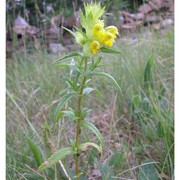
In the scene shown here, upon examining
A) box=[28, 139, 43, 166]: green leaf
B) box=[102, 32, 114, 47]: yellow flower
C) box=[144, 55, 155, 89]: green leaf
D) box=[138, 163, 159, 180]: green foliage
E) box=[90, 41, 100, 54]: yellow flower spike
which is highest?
box=[102, 32, 114, 47]: yellow flower

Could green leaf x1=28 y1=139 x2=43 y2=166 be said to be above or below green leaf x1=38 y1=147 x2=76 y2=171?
below

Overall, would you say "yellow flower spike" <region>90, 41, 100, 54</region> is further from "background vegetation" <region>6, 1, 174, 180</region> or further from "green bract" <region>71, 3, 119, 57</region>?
"background vegetation" <region>6, 1, 174, 180</region>

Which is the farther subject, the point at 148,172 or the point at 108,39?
the point at 148,172

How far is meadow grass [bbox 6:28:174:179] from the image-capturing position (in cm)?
87

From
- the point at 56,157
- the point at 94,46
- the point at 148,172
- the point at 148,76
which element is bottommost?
the point at 148,172

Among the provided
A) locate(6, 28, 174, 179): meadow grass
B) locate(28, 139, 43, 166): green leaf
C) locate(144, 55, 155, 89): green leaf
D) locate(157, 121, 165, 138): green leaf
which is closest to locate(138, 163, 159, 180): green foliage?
locate(6, 28, 174, 179): meadow grass

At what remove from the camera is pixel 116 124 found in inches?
46.8

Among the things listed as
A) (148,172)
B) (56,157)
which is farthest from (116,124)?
(56,157)

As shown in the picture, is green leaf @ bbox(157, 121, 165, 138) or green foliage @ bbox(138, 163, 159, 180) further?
green leaf @ bbox(157, 121, 165, 138)

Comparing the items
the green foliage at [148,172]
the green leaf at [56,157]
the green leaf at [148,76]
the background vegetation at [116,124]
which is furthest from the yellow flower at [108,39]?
the green leaf at [148,76]

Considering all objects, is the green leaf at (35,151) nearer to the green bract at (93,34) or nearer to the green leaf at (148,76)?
the green bract at (93,34)

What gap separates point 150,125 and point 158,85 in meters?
0.32

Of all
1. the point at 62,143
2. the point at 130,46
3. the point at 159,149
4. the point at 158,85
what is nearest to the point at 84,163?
the point at 62,143

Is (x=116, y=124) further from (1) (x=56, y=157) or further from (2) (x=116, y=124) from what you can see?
(1) (x=56, y=157)
